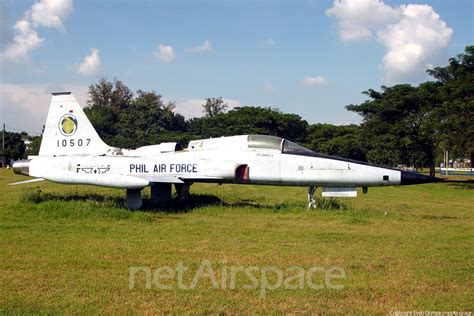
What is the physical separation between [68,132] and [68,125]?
0.22 metres

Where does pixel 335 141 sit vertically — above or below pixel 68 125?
above

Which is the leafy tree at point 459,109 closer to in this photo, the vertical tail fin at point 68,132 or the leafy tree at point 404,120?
the leafy tree at point 404,120

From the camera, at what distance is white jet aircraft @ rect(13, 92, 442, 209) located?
12.0 metres

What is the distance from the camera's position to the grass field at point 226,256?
4.69m

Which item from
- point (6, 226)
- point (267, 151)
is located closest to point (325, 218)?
point (267, 151)

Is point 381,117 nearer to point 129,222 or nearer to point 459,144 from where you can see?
point 459,144

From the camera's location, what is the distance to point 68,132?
14.6 meters

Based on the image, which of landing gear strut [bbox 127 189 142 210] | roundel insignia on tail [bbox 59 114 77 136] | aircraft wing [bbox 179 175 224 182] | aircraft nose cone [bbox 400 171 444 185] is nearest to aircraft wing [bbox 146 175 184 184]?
aircraft wing [bbox 179 175 224 182]

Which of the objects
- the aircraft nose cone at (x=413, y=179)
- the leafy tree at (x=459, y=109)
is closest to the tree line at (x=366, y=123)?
the leafy tree at (x=459, y=109)

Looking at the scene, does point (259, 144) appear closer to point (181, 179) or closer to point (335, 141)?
point (181, 179)

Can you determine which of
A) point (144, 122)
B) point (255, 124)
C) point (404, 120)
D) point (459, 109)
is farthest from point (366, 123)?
point (144, 122)

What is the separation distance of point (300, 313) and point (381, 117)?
117ft

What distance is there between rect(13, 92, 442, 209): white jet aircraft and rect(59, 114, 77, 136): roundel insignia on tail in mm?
31

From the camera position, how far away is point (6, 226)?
9.25 metres
